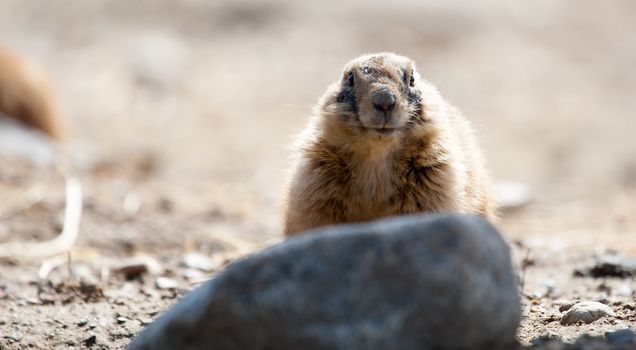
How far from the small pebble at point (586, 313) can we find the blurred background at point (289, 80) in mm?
4084

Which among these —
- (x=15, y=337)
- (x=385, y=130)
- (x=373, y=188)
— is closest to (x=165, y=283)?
(x=15, y=337)

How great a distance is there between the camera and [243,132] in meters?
12.1

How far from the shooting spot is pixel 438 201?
4773mm

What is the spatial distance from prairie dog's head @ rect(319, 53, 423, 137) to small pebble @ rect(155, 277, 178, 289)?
4.62 ft

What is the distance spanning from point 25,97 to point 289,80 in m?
3.79

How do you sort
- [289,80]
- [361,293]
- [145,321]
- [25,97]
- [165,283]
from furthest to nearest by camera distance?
[289,80]
[25,97]
[165,283]
[145,321]
[361,293]

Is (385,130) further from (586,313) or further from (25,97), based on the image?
(25,97)

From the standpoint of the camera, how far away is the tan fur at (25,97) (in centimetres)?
1059

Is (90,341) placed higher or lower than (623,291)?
lower

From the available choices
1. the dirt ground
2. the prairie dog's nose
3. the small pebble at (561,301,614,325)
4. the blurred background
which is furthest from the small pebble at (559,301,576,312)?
the blurred background

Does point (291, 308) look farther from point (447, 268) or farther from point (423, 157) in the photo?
point (423, 157)

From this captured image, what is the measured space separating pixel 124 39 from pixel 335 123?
10431 mm

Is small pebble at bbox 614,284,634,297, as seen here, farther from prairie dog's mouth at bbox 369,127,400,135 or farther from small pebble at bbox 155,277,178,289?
small pebble at bbox 155,277,178,289

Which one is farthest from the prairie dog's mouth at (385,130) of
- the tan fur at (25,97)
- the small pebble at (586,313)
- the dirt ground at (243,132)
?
the tan fur at (25,97)
